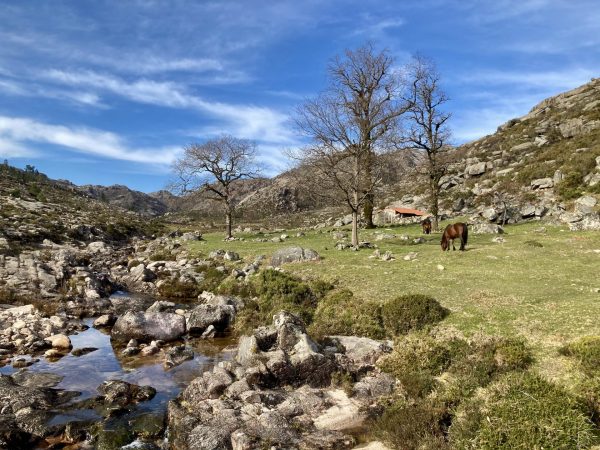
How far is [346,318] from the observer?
18.3m

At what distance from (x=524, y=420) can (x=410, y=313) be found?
7.32 m

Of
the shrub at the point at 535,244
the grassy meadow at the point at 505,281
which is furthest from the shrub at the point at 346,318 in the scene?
the shrub at the point at 535,244

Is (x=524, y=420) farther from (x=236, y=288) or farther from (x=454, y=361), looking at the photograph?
(x=236, y=288)

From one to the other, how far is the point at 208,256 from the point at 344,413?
27.2 meters

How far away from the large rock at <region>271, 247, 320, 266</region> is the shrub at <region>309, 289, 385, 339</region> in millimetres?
8616

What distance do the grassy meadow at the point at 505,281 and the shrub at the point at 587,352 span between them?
0.35m

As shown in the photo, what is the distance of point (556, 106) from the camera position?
101375 mm

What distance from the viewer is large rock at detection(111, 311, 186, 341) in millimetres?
20734

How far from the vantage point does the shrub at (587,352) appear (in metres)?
11.5

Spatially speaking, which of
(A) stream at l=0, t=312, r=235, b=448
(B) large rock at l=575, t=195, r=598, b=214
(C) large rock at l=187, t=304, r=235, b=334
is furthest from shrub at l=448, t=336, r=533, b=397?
(B) large rock at l=575, t=195, r=598, b=214

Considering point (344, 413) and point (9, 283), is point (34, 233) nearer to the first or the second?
point (9, 283)

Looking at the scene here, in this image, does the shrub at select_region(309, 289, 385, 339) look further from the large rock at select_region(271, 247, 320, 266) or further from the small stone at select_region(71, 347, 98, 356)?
the small stone at select_region(71, 347, 98, 356)

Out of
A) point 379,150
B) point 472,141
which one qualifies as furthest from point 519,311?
point 472,141

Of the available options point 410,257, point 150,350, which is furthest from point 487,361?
point 410,257
